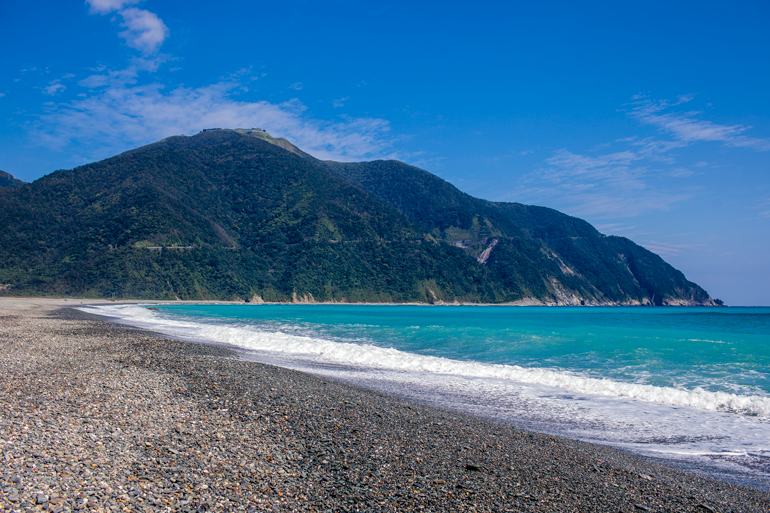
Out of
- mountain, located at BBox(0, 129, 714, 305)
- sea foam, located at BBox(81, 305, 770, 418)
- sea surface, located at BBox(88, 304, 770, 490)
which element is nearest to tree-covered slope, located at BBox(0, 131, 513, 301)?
mountain, located at BBox(0, 129, 714, 305)

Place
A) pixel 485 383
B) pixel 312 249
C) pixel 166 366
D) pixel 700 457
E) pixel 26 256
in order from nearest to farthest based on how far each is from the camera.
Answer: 1. pixel 700 457
2. pixel 166 366
3. pixel 485 383
4. pixel 26 256
5. pixel 312 249

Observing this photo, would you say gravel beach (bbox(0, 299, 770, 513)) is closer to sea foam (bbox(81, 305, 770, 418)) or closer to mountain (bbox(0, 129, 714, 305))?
sea foam (bbox(81, 305, 770, 418))

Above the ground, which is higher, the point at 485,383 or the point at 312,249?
the point at 312,249

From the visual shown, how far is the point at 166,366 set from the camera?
1075 cm

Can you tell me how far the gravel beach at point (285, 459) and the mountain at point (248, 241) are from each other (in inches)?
3940

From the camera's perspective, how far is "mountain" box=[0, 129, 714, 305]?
99938 millimetres

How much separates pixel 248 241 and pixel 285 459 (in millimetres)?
142216

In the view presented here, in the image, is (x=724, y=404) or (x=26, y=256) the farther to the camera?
(x=26, y=256)

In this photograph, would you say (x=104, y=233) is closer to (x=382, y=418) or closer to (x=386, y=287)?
(x=386, y=287)

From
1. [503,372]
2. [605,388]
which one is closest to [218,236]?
[503,372]

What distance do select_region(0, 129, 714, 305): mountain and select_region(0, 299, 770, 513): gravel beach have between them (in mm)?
100088

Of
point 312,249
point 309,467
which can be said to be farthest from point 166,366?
point 312,249

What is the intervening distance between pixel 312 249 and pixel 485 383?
12609cm

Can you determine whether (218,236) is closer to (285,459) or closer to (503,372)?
(503,372)
